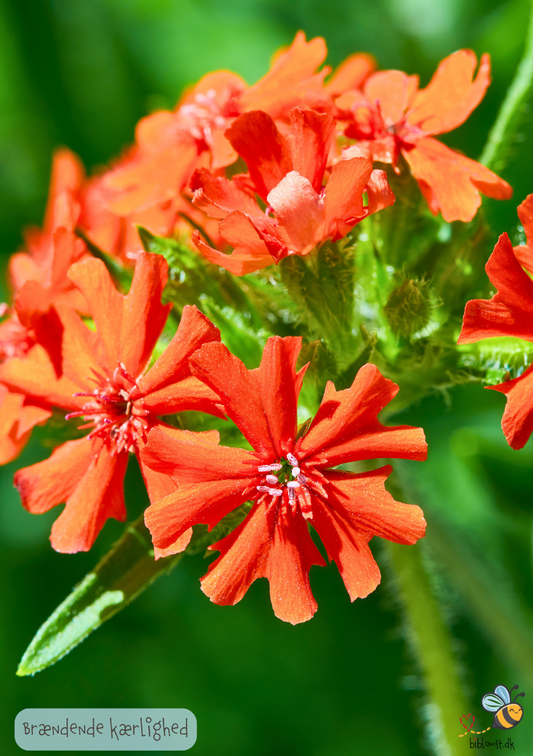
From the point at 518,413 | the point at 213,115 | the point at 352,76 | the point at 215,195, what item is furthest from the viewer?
the point at 352,76

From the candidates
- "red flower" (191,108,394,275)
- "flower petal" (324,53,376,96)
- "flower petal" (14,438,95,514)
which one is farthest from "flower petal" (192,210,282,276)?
"flower petal" (324,53,376,96)

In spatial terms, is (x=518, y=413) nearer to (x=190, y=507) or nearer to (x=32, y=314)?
(x=190, y=507)

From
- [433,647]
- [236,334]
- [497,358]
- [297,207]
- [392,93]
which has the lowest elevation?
[433,647]

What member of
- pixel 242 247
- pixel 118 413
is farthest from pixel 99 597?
pixel 242 247

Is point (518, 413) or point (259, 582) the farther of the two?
point (259, 582)

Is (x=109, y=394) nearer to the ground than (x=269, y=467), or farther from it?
farther from it

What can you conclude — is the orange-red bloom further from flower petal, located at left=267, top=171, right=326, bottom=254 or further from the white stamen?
the white stamen

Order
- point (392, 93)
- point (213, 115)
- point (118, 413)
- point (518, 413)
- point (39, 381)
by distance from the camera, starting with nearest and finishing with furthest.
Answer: point (518, 413) < point (118, 413) < point (39, 381) < point (392, 93) < point (213, 115)

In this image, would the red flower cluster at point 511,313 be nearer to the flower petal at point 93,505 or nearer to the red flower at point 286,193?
the red flower at point 286,193
